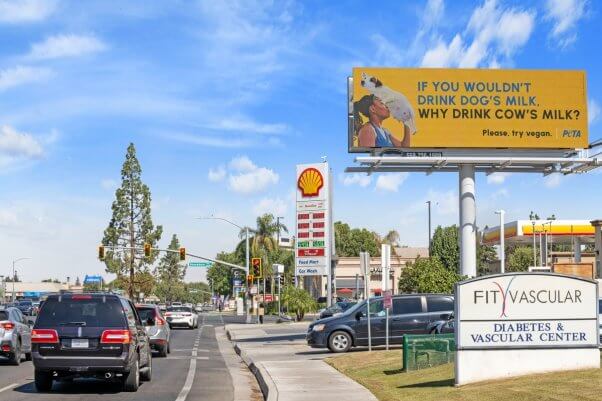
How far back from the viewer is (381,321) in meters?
26.3

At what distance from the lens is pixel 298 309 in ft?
197

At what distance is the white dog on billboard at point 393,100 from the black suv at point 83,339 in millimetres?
22894

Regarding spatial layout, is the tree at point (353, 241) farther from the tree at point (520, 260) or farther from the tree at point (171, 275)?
the tree at point (171, 275)

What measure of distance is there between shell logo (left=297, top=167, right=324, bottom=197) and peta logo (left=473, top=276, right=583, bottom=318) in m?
37.8

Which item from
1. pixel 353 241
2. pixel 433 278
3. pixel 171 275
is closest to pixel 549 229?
pixel 433 278

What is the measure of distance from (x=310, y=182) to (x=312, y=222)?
2.39 metres

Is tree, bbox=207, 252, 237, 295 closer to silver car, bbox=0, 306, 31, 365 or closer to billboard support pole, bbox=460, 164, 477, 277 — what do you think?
billboard support pole, bbox=460, 164, 477, 277

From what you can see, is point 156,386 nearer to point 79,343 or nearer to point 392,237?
point 79,343

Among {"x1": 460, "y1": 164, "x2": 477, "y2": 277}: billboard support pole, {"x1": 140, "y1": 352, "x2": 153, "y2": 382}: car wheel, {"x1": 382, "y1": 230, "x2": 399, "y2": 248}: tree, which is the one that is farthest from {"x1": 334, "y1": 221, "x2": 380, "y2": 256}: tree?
{"x1": 140, "y1": 352, "x2": 153, "y2": 382}: car wheel

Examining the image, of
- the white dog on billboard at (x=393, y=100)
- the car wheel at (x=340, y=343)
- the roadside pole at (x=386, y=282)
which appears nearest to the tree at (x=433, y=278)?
the white dog on billboard at (x=393, y=100)

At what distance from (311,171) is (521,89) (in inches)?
678

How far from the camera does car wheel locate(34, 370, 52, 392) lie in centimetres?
1614

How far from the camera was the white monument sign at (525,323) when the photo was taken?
14125 millimetres

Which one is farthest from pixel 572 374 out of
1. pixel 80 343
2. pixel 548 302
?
pixel 80 343
